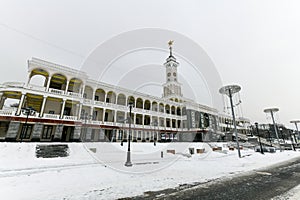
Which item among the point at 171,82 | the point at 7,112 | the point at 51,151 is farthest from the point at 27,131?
the point at 171,82

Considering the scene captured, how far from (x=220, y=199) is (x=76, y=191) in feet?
16.6

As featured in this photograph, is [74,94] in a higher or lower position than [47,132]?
higher

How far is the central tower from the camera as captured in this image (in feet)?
143

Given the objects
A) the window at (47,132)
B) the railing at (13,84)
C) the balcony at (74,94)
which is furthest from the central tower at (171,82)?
the railing at (13,84)

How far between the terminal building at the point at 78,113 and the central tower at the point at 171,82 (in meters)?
6.01

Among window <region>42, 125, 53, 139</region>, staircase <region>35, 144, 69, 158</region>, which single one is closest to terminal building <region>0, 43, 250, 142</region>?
window <region>42, 125, 53, 139</region>

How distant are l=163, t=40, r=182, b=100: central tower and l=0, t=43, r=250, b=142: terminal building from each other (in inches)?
237

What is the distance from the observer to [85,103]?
22625 mm

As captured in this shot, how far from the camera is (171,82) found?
45.2 metres

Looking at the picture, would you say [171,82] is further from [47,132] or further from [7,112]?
[7,112]

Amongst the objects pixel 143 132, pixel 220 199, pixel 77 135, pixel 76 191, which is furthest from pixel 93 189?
pixel 143 132

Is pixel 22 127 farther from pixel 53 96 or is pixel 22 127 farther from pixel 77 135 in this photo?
pixel 77 135

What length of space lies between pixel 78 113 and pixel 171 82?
31344mm

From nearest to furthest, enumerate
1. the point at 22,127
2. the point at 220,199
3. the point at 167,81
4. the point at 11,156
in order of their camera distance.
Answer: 1. the point at 220,199
2. the point at 11,156
3. the point at 22,127
4. the point at 167,81
